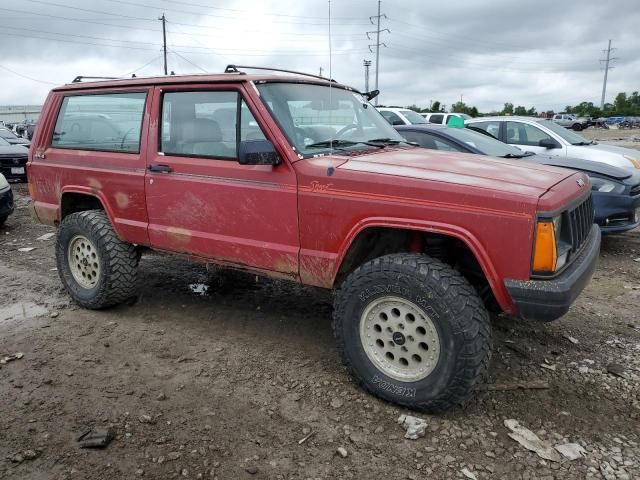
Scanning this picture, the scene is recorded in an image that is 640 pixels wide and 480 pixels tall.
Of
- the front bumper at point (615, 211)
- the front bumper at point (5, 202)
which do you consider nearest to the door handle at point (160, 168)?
the front bumper at point (615, 211)

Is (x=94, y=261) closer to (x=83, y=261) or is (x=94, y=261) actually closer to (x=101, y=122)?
(x=83, y=261)

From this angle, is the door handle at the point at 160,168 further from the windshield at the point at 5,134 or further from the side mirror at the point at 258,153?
the windshield at the point at 5,134

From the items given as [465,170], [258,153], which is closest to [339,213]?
[258,153]

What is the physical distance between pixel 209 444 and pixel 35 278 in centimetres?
387

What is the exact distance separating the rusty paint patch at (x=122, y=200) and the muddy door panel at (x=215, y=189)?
28 centimetres

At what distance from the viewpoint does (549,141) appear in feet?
28.7

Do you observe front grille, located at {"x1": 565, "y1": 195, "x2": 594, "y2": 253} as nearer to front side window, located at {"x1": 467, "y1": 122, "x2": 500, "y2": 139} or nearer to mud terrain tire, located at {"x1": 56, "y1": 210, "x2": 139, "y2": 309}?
mud terrain tire, located at {"x1": 56, "y1": 210, "x2": 139, "y2": 309}

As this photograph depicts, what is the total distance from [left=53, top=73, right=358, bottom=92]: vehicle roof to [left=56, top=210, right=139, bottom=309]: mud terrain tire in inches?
44.0

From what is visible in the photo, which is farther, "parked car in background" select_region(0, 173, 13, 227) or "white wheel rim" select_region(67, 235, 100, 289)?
"parked car in background" select_region(0, 173, 13, 227)

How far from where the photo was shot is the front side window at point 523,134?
30.2 feet

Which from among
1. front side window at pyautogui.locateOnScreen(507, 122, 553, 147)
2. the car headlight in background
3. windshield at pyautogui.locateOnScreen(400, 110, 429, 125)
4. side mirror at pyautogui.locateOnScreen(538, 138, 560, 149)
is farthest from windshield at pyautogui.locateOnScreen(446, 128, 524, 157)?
windshield at pyautogui.locateOnScreen(400, 110, 429, 125)

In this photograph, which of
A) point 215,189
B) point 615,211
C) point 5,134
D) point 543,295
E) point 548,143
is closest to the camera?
point 543,295

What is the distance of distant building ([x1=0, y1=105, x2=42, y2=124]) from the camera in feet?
210

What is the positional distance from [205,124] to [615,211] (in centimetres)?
507
